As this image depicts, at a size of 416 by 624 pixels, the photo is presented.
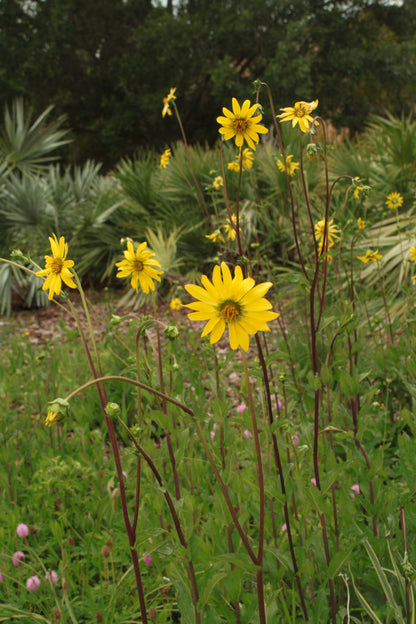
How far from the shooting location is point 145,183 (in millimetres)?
5348

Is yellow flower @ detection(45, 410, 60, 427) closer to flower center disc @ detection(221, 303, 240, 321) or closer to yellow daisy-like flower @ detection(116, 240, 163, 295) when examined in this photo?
flower center disc @ detection(221, 303, 240, 321)

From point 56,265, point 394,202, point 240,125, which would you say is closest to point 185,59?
point 394,202

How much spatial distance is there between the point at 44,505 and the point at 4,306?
3.27 meters

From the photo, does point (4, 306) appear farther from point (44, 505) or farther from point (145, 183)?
point (44, 505)

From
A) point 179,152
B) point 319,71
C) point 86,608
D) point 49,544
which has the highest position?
point 319,71

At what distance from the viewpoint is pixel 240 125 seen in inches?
40.2

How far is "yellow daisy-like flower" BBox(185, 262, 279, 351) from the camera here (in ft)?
2.17

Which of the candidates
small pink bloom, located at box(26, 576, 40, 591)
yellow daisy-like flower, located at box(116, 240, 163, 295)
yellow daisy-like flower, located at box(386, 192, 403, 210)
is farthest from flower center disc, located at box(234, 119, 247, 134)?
yellow daisy-like flower, located at box(386, 192, 403, 210)

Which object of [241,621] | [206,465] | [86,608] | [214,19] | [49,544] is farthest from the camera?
[214,19]

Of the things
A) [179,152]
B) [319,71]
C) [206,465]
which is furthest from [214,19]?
[206,465]

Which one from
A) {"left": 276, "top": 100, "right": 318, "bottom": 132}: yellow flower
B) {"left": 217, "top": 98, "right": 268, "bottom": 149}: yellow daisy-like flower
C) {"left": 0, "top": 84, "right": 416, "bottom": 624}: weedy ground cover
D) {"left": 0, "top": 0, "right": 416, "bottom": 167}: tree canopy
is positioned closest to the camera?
{"left": 0, "top": 84, "right": 416, "bottom": 624}: weedy ground cover

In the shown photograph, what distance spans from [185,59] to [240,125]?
1291cm

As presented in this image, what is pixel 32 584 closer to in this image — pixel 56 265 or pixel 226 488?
pixel 226 488

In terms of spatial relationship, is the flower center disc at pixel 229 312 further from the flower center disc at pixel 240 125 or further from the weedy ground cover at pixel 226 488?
the flower center disc at pixel 240 125
